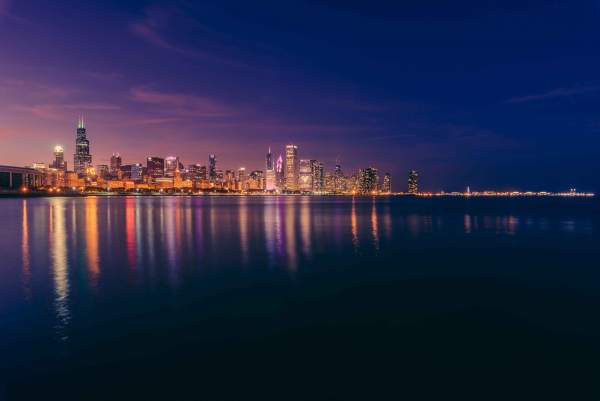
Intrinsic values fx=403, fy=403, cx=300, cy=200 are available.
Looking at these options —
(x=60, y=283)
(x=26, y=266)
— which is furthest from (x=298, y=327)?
Answer: (x=26, y=266)

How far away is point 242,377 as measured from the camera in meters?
8.73

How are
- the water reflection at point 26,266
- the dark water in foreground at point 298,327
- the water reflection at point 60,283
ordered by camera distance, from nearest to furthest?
the dark water in foreground at point 298,327 < the water reflection at point 60,283 < the water reflection at point 26,266

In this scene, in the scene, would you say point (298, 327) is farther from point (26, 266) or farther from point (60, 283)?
point (26, 266)

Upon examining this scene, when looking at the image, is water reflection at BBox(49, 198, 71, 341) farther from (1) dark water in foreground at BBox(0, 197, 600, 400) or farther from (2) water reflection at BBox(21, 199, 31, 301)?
(2) water reflection at BBox(21, 199, 31, 301)

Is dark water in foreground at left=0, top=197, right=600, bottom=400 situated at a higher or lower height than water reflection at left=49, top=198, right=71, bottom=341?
lower

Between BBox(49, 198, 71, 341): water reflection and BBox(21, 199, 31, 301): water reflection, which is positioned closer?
BBox(49, 198, 71, 341): water reflection

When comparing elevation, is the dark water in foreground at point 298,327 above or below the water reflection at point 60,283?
below

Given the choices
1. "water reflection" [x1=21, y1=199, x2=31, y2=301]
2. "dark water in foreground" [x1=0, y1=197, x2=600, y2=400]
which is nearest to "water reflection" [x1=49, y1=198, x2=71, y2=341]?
"dark water in foreground" [x1=0, y1=197, x2=600, y2=400]

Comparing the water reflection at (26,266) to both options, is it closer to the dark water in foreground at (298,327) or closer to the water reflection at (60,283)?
the dark water in foreground at (298,327)

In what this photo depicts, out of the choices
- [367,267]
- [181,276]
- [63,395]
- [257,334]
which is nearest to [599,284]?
[367,267]

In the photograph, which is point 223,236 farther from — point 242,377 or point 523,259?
point 242,377

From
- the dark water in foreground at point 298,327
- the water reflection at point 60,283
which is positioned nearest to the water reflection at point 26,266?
the dark water in foreground at point 298,327

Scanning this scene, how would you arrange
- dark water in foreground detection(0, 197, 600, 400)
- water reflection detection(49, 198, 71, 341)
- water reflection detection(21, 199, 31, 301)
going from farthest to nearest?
water reflection detection(21, 199, 31, 301) < water reflection detection(49, 198, 71, 341) < dark water in foreground detection(0, 197, 600, 400)

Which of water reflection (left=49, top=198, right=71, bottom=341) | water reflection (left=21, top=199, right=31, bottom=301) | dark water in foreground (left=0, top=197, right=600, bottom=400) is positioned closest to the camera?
dark water in foreground (left=0, top=197, right=600, bottom=400)
